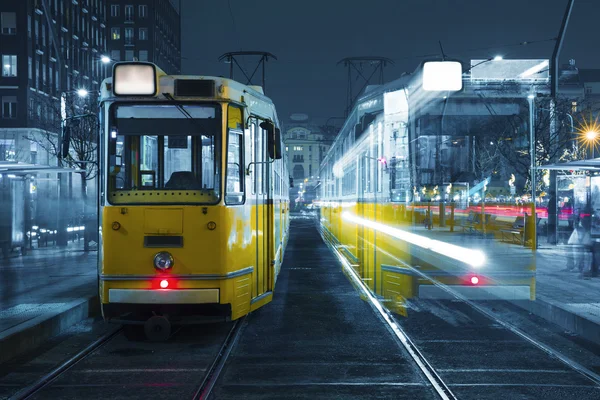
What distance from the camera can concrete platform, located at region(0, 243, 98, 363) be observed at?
28.8 ft

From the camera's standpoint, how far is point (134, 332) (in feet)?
31.4

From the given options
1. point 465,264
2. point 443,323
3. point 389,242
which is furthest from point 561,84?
point 443,323

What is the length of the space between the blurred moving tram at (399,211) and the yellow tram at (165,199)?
4093 millimetres

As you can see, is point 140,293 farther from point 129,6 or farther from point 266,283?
point 129,6

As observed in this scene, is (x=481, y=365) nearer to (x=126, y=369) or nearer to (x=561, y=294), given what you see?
(x=126, y=369)

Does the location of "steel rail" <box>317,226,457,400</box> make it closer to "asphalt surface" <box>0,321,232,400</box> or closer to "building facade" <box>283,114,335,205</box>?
"asphalt surface" <box>0,321,232,400</box>

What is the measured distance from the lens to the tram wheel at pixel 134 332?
9258mm

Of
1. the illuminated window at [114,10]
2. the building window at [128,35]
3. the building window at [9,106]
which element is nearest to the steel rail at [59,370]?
the building window at [9,106]

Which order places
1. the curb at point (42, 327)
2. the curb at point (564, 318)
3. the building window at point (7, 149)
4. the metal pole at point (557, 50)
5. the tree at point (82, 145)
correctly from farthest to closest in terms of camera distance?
the building window at point (7, 149) → the tree at point (82, 145) → the metal pole at point (557, 50) → the curb at point (564, 318) → the curb at point (42, 327)

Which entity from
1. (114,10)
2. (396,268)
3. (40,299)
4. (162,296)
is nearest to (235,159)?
(162,296)

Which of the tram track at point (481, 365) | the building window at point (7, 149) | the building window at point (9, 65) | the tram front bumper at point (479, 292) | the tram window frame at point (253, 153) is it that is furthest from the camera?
the building window at point (9, 65)

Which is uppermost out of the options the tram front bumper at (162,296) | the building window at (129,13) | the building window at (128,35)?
the building window at (129,13)

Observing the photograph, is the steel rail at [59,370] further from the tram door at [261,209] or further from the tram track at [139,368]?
the tram door at [261,209]

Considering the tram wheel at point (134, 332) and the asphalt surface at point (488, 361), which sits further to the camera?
the tram wheel at point (134, 332)
